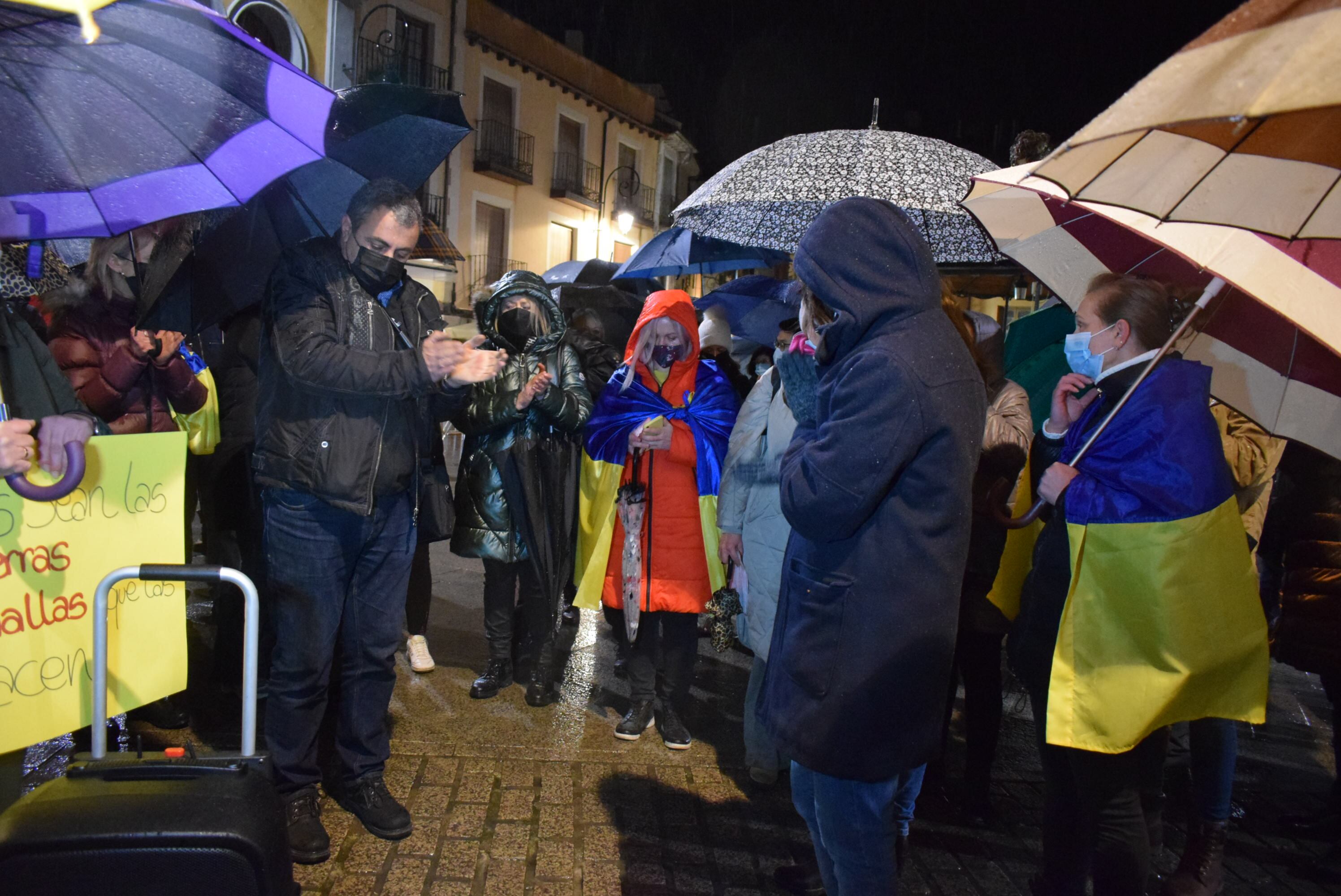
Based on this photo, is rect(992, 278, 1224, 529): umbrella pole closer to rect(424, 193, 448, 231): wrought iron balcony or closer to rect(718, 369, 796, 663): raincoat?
rect(718, 369, 796, 663): raincoat

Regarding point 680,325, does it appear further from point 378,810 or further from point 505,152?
point 505,152

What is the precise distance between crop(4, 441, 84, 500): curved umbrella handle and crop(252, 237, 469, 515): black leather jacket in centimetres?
67

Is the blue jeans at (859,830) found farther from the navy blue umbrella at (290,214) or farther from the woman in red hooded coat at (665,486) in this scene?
the navy blue umbrella at (290,214)

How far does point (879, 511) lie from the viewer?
218 centimetres

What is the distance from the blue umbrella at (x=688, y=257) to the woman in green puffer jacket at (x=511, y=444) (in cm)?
225

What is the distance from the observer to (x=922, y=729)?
2.25 metres

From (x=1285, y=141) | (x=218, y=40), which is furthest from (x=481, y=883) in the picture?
(x=1285, y=141)

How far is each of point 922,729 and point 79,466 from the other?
90.2 inches

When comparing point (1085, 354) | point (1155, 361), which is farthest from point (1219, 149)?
point (1085, 354)

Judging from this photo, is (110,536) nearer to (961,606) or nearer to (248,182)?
(248,182)

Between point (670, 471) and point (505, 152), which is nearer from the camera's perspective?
point (670, 471)

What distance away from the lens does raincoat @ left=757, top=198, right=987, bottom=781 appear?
6.95ft

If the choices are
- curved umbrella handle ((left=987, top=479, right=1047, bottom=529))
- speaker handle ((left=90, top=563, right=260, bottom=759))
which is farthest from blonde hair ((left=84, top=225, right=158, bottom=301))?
curved umbrella handle ((left=987, top=479, right=1047, bottom=529))

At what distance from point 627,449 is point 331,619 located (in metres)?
1.73
